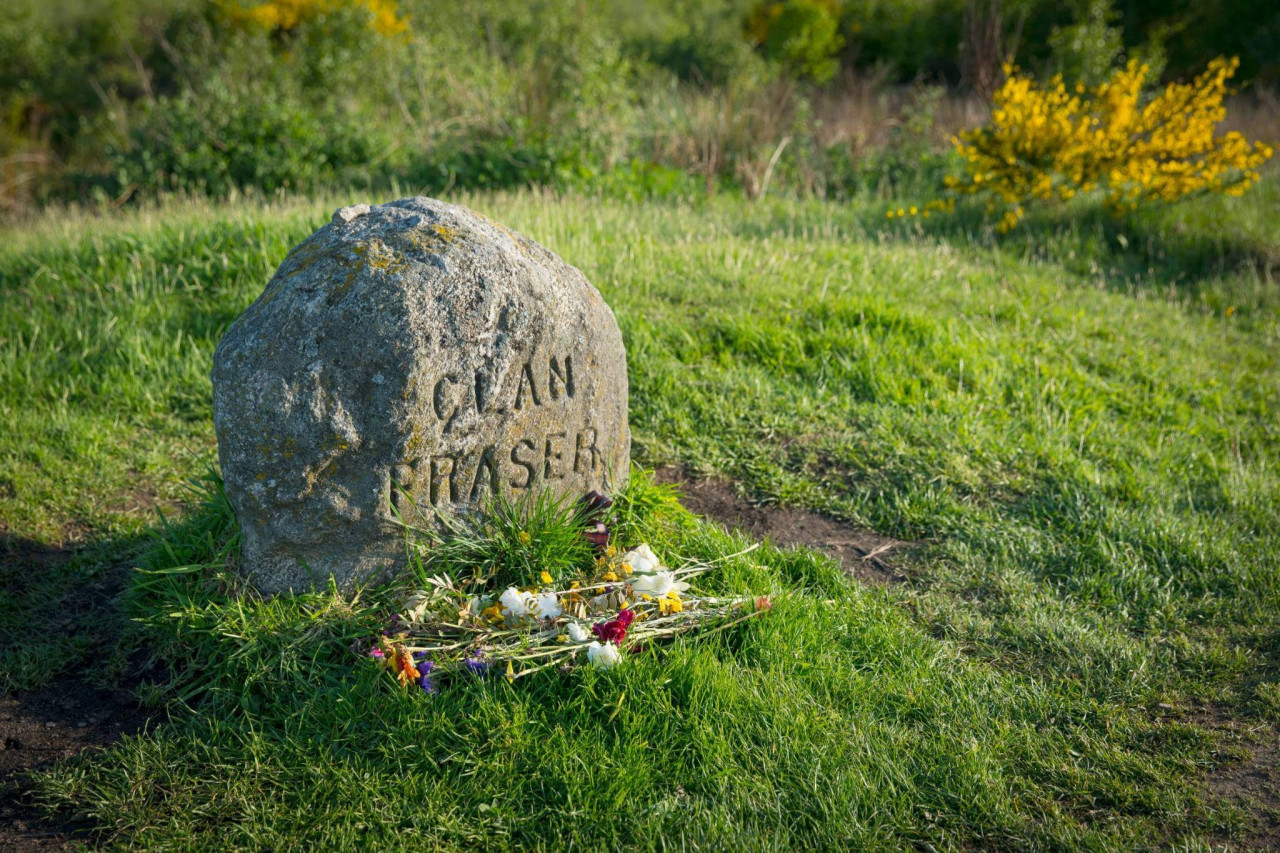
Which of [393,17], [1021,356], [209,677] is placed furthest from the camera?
[393,17]

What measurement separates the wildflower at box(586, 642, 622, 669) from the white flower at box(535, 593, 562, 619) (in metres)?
0.20

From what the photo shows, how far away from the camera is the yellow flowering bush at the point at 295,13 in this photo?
1452 centimetres

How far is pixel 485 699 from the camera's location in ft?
9.82

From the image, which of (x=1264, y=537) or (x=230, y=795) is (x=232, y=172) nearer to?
(x=230, y=795)

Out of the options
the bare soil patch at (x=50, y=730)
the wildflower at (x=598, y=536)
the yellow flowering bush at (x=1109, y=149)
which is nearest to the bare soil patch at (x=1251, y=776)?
the wildflower at (x=598, y=536)

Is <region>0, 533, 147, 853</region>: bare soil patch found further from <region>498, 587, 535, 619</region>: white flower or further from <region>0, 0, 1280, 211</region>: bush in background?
<region>0, 0, 1280, 211</region>: bush in background

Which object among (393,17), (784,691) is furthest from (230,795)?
(393,17)

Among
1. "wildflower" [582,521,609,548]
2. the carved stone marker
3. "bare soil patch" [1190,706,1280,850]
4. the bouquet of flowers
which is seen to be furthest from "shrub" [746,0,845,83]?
"bare soil patch" [1190,706,1280,850]

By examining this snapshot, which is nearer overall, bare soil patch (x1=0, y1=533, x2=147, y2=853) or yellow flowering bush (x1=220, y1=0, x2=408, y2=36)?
bare soil patch (x1=0, y1=533, x2=147, y2=853)

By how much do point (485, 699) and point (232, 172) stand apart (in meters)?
8.17

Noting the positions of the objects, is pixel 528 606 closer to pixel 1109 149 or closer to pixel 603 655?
pixel 603 655

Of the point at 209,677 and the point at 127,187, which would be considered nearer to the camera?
the point at 209,677

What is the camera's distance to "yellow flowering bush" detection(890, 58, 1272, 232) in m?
7.98

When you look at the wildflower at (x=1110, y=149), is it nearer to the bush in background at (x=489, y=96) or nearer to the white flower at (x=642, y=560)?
the bush in background at (x=489, y=96)
